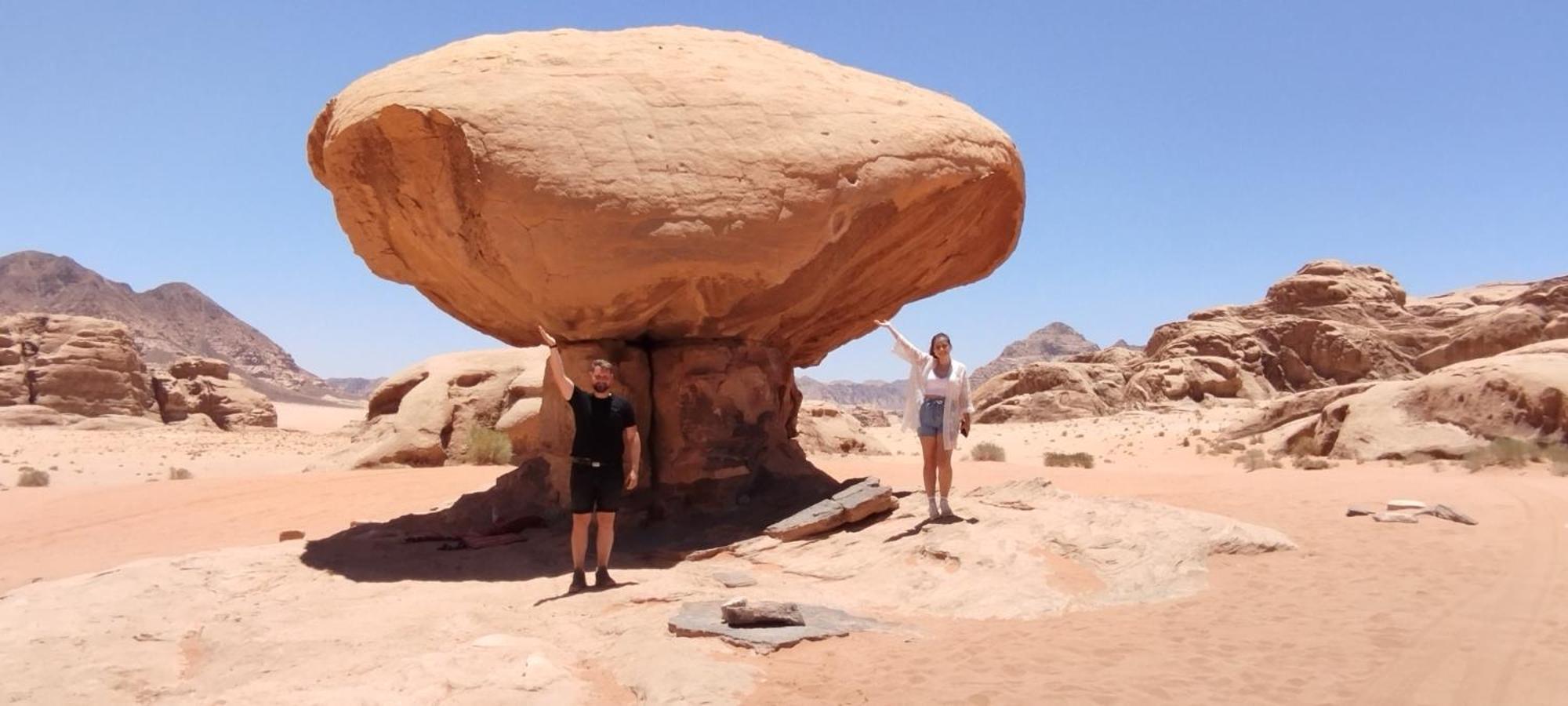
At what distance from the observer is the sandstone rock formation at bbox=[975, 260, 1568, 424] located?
2723cm

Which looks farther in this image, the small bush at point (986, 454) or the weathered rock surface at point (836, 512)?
the small bush at point (986, 454)

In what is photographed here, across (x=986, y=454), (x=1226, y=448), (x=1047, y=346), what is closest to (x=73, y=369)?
(x=986, y=454)

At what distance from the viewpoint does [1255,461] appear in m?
13.3

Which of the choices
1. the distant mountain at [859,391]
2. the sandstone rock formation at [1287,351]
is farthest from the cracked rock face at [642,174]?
the distant mountain at [859,391]

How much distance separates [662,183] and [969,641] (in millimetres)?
3556

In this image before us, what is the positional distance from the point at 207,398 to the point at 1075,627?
36.0 meters

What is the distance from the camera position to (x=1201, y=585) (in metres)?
5.38

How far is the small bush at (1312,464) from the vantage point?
40.9 ft

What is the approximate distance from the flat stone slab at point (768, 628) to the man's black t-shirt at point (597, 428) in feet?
3.67

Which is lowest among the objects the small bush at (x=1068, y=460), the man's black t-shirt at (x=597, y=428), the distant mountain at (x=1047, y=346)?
the small bush at (x=1068, y=460)

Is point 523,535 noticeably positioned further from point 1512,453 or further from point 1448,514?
point 1512,453

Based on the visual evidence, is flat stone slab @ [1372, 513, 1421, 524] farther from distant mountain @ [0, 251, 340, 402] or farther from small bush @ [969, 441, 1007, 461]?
distant mountain @ [0, 251, 340, 402]

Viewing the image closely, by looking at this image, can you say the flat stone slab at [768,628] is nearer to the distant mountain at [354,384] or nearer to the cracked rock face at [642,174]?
the cracked rock face at [642,174]

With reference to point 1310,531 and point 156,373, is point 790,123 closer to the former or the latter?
point 1310,531
